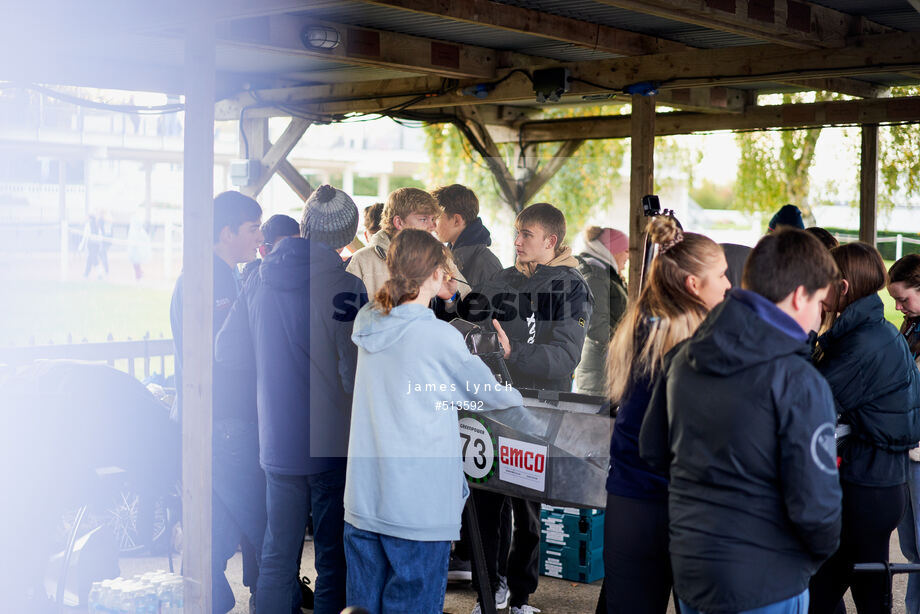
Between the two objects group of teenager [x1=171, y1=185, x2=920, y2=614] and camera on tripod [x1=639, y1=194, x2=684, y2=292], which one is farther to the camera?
camera on tripod [x1=639, y1=194, x2=684, y2=292]

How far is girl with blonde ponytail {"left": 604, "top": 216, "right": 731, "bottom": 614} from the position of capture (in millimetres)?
2250

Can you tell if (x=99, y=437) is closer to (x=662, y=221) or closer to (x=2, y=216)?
(x=662, y=221)

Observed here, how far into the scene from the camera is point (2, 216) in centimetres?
1547

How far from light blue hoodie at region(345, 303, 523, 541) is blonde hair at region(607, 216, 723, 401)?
1.53 feet


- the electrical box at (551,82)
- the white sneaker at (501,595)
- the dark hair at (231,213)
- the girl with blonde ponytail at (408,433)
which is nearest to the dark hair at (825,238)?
the girl with blonde ponytail at (408,433)

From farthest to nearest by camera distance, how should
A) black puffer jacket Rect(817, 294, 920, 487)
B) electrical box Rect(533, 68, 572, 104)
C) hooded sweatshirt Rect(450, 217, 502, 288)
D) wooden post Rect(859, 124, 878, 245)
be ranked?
wooden post Rect(859, 124, 878, 245)
electrical box Rect(533, 68, 572, 104)
hooded sweatshirt Rect(450, 217, 502, 288)
black puffer jacket Rect(817, 294, 920, 487)

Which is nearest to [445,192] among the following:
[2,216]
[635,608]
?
[635,608]

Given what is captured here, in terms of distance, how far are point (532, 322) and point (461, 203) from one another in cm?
85

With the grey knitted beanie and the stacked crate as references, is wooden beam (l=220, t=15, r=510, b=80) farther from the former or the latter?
A: the stacked crate

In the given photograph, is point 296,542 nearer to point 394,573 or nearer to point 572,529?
point 394,573

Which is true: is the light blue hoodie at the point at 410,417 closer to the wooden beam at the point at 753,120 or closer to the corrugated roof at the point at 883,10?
the corrugated roof at the point at 883,10

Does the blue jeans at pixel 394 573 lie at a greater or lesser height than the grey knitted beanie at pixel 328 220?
lesser

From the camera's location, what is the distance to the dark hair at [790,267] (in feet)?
6.21

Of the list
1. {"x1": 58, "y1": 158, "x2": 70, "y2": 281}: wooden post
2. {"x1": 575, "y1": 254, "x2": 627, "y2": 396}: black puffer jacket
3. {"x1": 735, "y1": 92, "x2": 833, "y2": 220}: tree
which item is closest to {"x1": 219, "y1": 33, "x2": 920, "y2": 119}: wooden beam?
{"x1": 575, "y1": 254, "x2": 627, "y2": 396}: black puffer jacket
